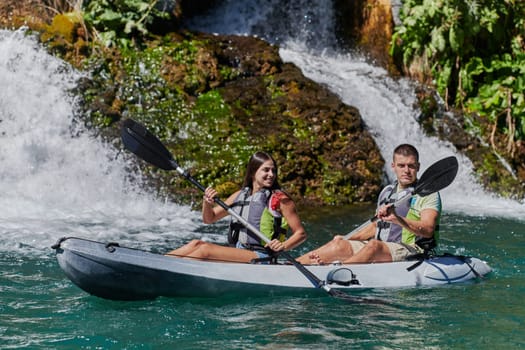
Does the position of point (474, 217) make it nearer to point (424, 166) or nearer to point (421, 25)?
point (424, 166)

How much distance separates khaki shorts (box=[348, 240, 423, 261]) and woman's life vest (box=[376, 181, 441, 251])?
0.05 m

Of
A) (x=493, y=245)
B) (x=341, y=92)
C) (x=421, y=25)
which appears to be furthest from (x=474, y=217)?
(x=421, y=25)

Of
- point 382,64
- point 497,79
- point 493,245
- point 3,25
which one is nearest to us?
point 493,245

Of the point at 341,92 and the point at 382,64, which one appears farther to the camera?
the point at 382,64

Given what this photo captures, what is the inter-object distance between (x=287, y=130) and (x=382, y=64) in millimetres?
3319

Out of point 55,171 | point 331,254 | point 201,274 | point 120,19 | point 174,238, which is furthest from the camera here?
point 120,19

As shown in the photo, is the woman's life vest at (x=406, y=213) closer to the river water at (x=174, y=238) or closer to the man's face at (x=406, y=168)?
the man's face at (x=406, y=168)

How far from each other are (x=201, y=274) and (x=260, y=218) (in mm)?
596

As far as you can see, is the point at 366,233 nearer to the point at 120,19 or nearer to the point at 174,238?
the point at 174,238

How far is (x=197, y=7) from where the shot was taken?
1324cm

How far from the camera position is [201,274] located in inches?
202

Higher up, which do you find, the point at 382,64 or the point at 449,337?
the point at 382,64

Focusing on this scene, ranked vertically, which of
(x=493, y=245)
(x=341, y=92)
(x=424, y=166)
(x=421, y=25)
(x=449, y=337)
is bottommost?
(x=449, y=337)

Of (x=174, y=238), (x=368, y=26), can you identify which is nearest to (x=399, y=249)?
(x=174, y=238)
